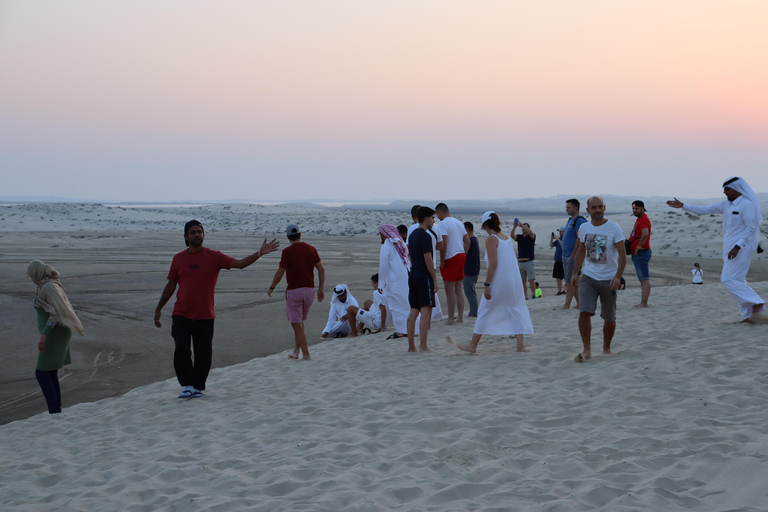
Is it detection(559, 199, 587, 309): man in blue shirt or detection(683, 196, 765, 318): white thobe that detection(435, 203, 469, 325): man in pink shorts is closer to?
detection(559, 199, 587, 309): man in blue shirt

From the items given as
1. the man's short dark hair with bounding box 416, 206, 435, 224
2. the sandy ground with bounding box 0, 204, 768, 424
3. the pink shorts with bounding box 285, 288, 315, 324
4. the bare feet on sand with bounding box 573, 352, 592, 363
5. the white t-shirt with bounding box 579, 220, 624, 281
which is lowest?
the sandy ground with bounding box 0, 204, 768, 424

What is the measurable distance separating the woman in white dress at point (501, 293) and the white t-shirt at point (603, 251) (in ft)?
3.28

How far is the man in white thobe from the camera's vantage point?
7.86 meters

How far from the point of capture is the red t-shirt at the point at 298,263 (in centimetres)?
810

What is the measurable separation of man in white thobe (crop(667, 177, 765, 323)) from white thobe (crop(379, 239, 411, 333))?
368cm

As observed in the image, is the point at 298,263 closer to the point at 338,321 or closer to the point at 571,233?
the point at 338,321

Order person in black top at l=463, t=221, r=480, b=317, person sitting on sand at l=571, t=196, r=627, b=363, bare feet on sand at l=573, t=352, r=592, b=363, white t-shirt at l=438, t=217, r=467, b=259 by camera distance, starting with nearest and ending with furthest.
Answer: person sitting on sand at l=571, t=196, r=627, b=363
bare feet on sand at l=573, t=352, r=592, b=363
white t-shirt at l=438, t=217, r=467, b=259
person in black top at l=463, t=221, r=480, b=317

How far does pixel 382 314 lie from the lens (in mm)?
10672

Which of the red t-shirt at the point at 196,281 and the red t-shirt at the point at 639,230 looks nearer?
the red t-shirt at the point at 196,281

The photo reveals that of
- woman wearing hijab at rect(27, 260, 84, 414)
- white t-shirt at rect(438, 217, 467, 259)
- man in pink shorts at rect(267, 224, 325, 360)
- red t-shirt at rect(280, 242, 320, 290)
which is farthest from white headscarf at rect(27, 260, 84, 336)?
white t-shirt at rect(438, 217, 467, 259)

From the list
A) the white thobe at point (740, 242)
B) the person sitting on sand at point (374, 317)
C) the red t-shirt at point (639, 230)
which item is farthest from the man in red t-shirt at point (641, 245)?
the person sitting on sand at point (374, 317)

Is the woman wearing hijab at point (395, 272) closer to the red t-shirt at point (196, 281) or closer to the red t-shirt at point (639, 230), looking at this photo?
the red t-shirt at point (196, 281)

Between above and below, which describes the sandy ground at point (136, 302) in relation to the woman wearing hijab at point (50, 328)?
below

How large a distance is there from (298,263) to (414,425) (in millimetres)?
3497
